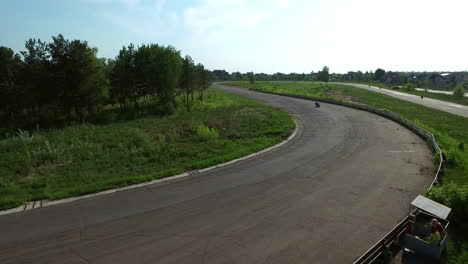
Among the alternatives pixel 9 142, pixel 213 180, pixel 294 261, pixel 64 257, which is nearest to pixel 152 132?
pixel 9 142

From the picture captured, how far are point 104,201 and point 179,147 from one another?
783cm

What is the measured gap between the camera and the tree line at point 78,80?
3366cm

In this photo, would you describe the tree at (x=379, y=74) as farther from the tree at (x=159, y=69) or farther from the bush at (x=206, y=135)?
the bush at (x=206, y=135)

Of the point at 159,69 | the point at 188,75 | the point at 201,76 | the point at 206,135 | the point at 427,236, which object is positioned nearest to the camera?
the point at 427,236

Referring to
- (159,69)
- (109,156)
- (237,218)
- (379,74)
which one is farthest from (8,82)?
(379,74)

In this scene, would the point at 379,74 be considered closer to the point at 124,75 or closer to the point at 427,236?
the point at 124,75

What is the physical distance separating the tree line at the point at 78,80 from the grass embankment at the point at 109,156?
1324 cm

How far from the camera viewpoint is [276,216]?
9.73 meters

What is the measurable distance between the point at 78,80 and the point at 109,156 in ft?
75.6

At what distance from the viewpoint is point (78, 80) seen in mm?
34000

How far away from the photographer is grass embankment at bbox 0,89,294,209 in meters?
11.7

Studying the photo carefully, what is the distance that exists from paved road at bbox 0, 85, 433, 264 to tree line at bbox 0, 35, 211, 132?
1103 inches

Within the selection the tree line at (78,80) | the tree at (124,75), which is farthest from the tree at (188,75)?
the tree at (124,75)

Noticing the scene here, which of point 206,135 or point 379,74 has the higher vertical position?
point 206,135
